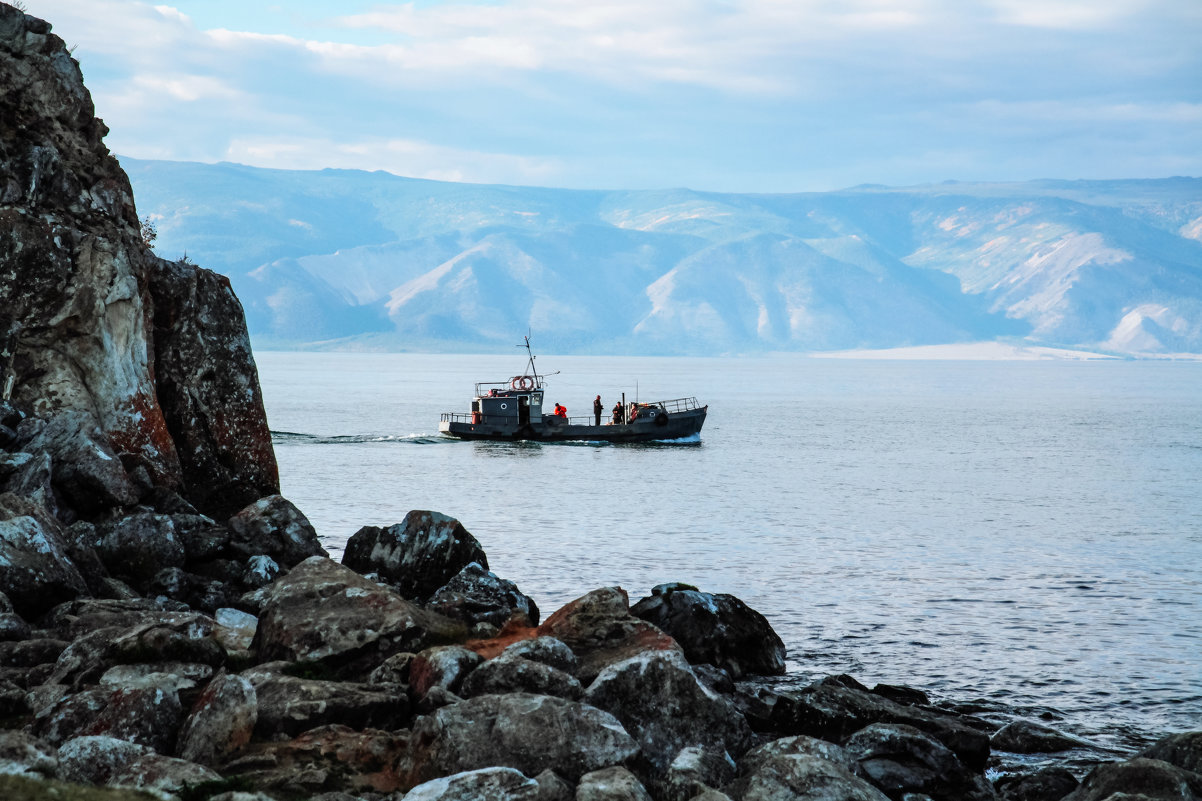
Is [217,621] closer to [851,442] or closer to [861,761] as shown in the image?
[861,761]

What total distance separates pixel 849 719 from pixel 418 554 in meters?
9.59

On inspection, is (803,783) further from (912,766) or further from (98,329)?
(98,329)

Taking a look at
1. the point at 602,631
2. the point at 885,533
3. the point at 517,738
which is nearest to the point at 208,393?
the point at 602,631

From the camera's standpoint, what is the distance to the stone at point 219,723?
1046 centimetres

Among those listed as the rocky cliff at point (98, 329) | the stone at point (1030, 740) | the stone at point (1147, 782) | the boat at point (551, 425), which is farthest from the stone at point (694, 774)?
the boat at point (551, 425)

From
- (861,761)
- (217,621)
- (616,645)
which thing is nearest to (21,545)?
(217,621)

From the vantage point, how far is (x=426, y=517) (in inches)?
866

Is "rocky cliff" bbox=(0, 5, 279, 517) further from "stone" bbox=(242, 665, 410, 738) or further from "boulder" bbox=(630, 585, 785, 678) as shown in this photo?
"stone" bbox=(242, 665, 410, 738)

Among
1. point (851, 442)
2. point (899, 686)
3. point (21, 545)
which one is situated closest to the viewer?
point (21, 545)

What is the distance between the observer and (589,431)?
7150 centimetres

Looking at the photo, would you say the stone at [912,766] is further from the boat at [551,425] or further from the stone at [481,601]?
the boat at [551,425]

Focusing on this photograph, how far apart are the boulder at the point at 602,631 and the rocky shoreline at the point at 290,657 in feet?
0.13

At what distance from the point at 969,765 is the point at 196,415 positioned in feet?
60.8

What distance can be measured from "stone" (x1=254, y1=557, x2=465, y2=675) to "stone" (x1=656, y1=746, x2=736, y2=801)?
13.3 feet
